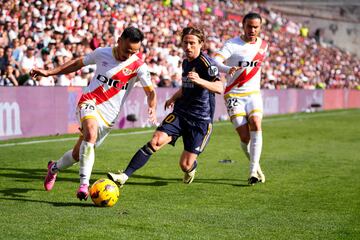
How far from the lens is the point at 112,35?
25.0 meters

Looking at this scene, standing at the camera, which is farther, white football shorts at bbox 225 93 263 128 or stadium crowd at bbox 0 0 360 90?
stadium crowd at bbox 0 0 360 90

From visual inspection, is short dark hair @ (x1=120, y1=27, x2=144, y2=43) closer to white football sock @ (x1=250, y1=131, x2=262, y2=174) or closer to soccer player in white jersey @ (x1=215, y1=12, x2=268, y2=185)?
soccer player in white jersey @ (x1=215, y1=12, x2=268, y2=185)

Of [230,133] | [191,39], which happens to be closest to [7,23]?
[230,133]

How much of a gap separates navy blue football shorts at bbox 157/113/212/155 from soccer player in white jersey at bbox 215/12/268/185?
37.6 inches

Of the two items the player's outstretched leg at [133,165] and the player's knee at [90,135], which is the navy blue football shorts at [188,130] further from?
the player's knee at [90,135]

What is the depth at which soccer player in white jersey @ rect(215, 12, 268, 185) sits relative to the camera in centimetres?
1129

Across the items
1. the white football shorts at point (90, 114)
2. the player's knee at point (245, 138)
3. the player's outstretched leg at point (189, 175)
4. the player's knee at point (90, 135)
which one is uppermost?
the white football shorts at point (90, 114)

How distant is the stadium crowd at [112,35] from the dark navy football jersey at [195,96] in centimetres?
905

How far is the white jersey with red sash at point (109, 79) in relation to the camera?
926 cm

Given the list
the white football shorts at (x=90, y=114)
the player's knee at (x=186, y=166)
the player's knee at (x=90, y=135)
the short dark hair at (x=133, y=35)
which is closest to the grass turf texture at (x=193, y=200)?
the player's knee at (x=186, y=166)

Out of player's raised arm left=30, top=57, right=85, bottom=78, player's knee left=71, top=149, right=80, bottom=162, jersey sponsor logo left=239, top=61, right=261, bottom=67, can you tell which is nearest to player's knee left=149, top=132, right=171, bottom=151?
player's knee left=71, top=149, right=80, bottom=162

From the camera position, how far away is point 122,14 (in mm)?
27453

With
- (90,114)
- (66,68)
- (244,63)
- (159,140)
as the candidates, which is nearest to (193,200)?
(159,140)

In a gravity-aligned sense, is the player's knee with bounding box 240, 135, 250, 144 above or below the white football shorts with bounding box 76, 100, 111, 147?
Answer: below
